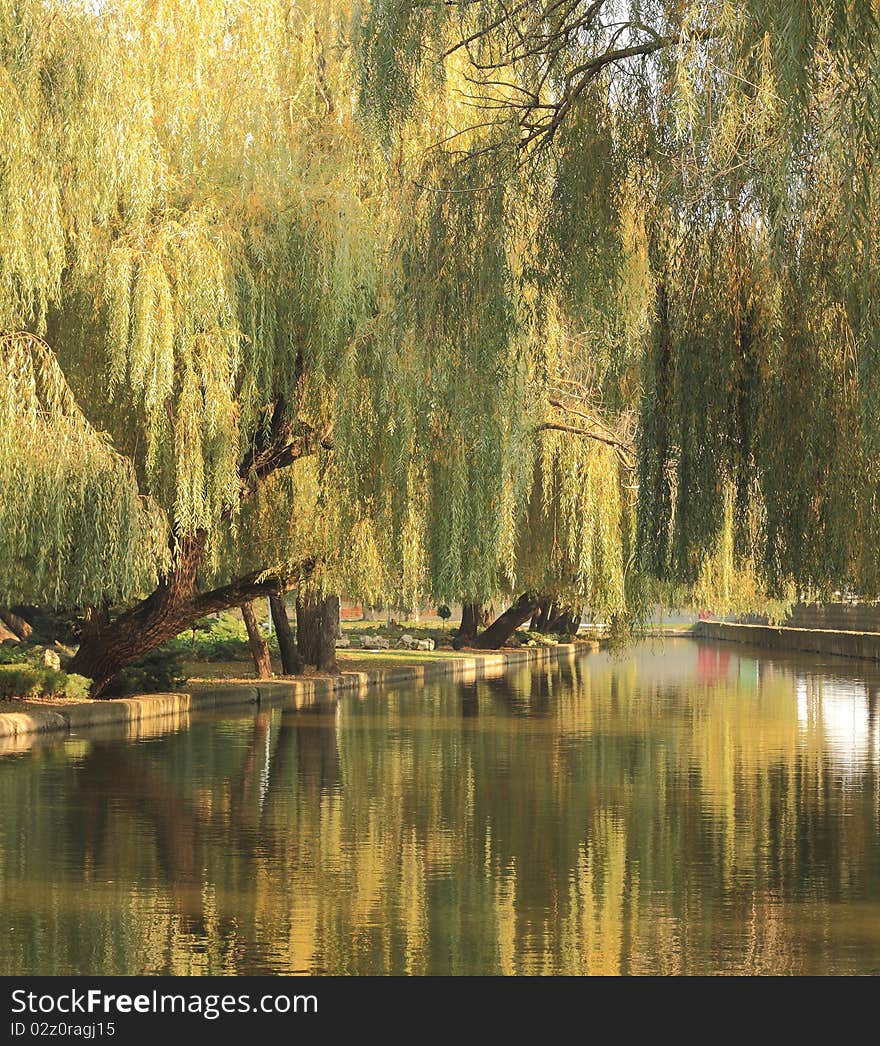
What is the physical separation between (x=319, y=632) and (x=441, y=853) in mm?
28855

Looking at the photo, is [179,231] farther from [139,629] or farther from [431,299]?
[431,299]

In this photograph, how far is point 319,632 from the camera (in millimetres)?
40969

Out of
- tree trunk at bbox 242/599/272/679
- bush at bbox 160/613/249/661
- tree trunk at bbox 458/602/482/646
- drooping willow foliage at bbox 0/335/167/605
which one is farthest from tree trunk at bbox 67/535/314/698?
tree trunk at bbox 458/602/482/646

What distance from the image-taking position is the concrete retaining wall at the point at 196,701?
23938 mm

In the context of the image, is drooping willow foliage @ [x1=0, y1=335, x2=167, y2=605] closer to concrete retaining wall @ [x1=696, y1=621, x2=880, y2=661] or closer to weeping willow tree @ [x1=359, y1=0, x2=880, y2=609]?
weeping willow tree @ [x1=359, y1=0, x2=880, y2=609]

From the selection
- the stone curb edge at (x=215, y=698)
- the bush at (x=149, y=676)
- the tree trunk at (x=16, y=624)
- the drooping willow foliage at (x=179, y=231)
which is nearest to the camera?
the drooping willow foliage at (x=179, y=231)

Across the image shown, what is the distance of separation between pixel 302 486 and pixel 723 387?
48.9ft

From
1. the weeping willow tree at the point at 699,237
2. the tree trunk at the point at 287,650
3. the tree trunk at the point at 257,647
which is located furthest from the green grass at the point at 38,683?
the weeping willow tree at the point at 699,237

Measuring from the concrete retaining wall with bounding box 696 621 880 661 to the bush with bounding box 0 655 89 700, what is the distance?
4270 cm

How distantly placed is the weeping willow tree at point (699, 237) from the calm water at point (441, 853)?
88.7 inches

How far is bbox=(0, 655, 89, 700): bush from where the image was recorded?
26188mm

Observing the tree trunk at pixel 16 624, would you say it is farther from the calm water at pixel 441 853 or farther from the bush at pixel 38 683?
the calm water at pixel 441 853
